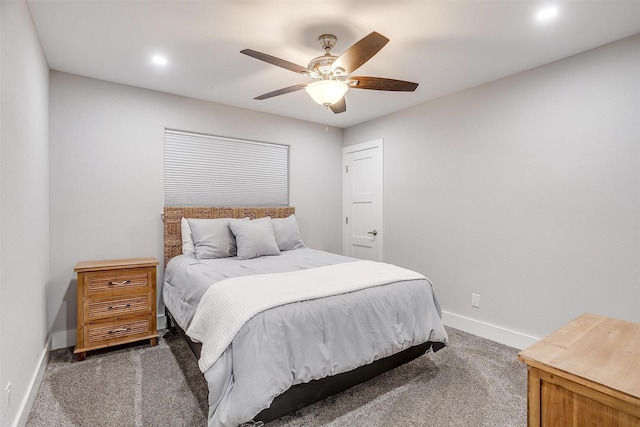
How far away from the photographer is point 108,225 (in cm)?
315

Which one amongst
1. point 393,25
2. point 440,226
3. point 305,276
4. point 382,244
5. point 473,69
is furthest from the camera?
point 382,244

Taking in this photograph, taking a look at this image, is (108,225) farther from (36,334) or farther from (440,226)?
(440,226)

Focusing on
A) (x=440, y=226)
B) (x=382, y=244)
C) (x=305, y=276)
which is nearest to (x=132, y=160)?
(x=305, y=276)

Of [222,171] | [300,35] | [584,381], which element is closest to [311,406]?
[584,381]

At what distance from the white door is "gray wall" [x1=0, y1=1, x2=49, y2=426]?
352 cm

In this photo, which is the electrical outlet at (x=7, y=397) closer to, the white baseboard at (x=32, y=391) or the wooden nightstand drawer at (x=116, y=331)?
the white baseboard at (x=32, y=391)

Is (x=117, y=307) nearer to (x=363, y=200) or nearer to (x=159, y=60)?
(x=159, y=60)

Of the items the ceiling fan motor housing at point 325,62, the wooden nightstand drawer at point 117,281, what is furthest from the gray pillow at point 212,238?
the ceiling fan motor housing at point 325,62

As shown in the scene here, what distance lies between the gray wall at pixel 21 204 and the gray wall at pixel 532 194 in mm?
3137

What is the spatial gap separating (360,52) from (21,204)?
2191 millimetres

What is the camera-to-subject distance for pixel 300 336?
1.83 meters

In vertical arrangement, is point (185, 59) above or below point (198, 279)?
above

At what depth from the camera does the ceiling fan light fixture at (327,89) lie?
2.20 m

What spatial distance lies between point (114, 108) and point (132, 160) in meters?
0.53
